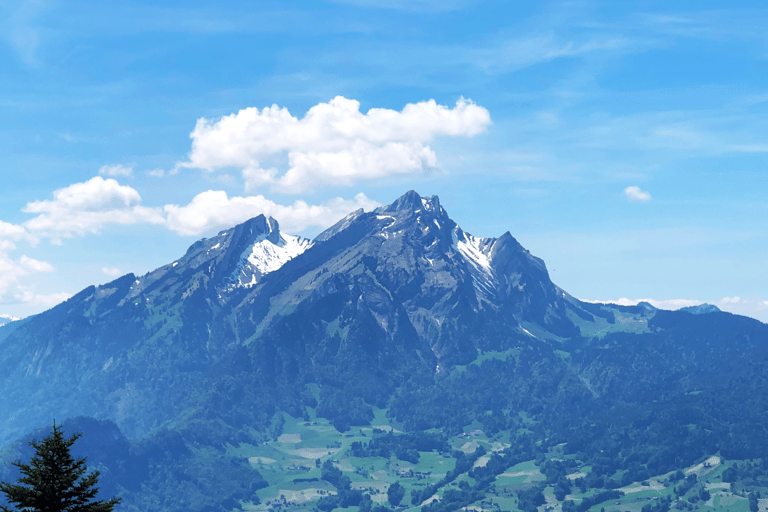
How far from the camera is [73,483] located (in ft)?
256

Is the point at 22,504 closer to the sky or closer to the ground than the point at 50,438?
closer to the ground

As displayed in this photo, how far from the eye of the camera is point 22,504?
253 feet

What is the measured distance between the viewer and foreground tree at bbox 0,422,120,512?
251ft

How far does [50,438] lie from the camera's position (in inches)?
3049

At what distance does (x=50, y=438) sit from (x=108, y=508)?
7.98m

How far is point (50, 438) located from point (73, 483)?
443cm

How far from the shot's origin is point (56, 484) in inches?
3056

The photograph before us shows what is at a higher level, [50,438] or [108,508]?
[50,438]

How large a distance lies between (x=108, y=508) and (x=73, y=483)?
375cm

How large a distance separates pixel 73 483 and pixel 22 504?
4.44 meters

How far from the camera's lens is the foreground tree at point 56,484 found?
7644cm
